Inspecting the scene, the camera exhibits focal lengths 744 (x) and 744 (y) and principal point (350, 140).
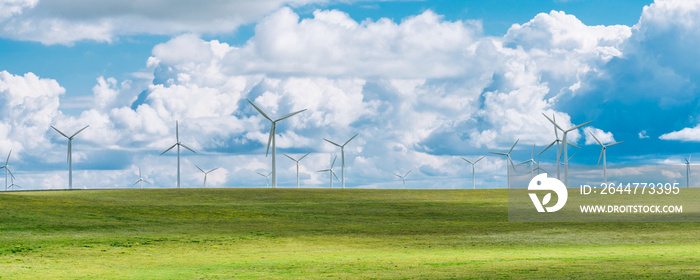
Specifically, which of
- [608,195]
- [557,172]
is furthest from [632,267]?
[557,172]

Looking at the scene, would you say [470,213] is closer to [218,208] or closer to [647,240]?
[218,208]

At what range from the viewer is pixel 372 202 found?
9419 centimetres

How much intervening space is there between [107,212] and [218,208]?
14105 mm

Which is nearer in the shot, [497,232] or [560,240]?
[560,240]

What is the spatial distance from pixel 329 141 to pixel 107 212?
7682 centimetres

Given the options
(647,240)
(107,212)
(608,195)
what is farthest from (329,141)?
(647,240)

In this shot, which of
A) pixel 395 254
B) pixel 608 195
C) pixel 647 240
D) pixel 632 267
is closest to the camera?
pixel 632 267

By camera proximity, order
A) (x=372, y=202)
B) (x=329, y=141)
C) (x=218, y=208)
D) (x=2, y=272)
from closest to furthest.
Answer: (x=2, y=272), (x=218, y=208), (x=372, y=202), (x=329, y=141)

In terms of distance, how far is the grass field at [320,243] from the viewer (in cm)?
2738

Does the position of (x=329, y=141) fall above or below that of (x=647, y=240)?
above

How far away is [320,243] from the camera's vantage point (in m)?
46.3

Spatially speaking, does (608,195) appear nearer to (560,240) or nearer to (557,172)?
(557,172)

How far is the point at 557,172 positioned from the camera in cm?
11669

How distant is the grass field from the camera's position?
2738 cm
